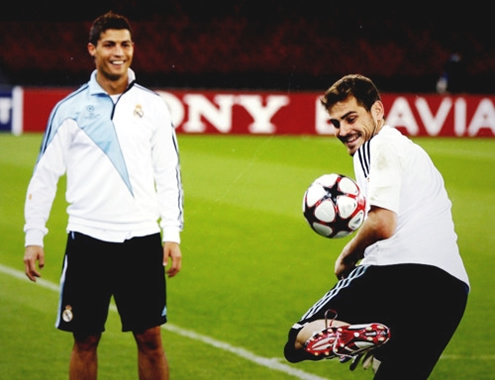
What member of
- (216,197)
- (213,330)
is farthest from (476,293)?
(216,197)

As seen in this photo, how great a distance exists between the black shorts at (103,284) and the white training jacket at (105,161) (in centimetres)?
7

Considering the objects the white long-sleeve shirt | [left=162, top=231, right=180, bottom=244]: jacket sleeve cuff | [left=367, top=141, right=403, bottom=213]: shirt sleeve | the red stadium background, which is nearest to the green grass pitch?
the white long-sleeve shirt

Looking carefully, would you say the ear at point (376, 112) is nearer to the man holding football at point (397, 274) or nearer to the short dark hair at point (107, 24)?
the man holding football at point (397, 274)

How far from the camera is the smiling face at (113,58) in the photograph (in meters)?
4.63

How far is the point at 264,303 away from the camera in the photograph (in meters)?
7.62

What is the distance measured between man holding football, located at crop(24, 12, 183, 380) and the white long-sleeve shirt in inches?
40.6

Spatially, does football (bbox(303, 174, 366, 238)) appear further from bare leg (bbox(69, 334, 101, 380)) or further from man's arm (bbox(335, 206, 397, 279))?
bare leg (bbox(69, 334, 101, 380))

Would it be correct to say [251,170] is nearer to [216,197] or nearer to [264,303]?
[216,197]

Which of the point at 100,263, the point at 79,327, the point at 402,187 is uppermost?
the point at 402,187

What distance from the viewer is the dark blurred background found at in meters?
24.2

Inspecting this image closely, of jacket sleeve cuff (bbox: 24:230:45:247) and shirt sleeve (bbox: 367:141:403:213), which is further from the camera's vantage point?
jacket sleeve cuff (bbox: 24:230:45:247)

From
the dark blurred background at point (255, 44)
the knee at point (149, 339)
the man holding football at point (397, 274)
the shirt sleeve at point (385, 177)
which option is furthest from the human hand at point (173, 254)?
the dark blurred background at point (255, 44)

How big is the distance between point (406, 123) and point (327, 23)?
6122 millimetres

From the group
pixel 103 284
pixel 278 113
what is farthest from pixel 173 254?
pixel 278 113
